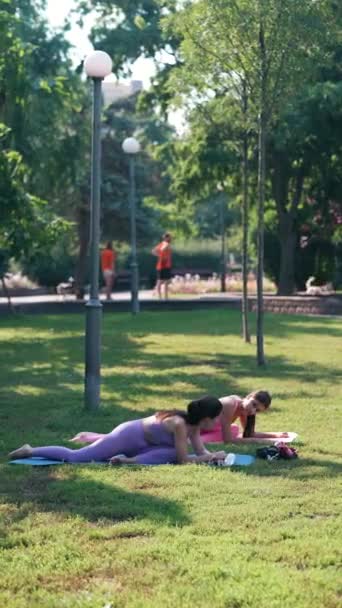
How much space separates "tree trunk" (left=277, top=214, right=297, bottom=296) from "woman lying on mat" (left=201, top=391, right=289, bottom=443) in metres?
19.5

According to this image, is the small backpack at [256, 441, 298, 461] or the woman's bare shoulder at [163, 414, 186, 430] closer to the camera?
the woman's bare shoulder at [163, 414, 186, 430]

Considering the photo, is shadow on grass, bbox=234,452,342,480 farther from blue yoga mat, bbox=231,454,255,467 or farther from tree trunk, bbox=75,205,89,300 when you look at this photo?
tree trunk, bbox=75,205,89,300

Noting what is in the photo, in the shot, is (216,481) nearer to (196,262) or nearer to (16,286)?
(16,286)

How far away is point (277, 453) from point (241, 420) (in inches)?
40.4

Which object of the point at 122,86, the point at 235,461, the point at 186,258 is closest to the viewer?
the point at 235,461

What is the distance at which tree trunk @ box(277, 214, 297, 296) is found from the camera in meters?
28.4

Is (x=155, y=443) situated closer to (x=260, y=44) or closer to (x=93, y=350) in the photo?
(x=93, y=350)

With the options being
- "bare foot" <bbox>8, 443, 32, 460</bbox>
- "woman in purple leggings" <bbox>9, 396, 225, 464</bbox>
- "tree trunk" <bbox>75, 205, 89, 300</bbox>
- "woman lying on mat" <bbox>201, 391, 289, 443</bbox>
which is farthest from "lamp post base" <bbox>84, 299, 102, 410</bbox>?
"tree trunk" <bbox>75, 205, 89, 300</bbox>

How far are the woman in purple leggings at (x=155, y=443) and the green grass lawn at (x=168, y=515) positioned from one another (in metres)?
0.23

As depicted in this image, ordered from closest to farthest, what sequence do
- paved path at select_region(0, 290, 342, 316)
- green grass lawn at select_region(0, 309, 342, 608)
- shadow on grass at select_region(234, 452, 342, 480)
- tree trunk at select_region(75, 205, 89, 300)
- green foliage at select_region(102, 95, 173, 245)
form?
green grass lawn at select_region(0, 309, 342, 608)
shadow on grass at select_region(234, 452, 342, 480)
paved path at select_region(0, 290, 342, 316)
tree trunk at select_region(75, 205, 89, 300)
green foliage at select_region(102, 95, 173, 245)

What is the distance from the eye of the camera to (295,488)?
692cm

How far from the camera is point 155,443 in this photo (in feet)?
26.3

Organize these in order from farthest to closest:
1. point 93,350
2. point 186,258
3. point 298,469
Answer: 1. point 186,258
2. point 93,350
3. point 298,469

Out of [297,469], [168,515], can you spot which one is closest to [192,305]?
[297,469]
